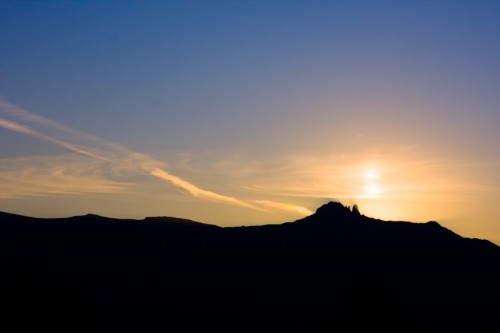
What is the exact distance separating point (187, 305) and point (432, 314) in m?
65.1

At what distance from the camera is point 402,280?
172500 mm

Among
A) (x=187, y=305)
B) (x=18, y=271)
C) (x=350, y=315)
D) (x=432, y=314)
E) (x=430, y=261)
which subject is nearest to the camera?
(x=18, y=271)

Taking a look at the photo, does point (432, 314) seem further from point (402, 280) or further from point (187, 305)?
point (187, 305)

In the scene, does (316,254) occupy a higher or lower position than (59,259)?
higher

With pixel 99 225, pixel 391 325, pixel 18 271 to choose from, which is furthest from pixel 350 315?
pixel 99 225

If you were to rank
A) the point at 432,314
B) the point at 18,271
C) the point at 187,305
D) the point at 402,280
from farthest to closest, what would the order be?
the point at 402,280 → the point at 432,314 → the point at 187,305 → the point at 18,271

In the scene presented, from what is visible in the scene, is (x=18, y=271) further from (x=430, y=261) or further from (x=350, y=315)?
(x=430, y=261)

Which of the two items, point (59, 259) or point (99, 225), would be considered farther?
point (99, 225)

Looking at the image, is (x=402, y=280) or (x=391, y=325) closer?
(x=391, y=325)

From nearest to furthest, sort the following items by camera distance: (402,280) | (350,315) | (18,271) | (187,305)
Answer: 1. (18,271)
2. (350,315)
3. (187,305)
4. (402,280)

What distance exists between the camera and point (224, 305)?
142 meters

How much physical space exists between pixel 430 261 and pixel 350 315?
16712 centimetres

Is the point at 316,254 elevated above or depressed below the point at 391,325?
above

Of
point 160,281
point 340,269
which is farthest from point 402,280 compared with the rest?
point 160,281
